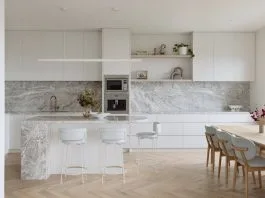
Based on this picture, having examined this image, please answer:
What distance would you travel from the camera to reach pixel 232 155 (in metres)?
4.87

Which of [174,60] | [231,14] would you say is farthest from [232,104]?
[231,14]

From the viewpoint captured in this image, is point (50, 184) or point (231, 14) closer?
point (50, 184)

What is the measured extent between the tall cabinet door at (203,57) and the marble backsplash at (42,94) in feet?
7.22

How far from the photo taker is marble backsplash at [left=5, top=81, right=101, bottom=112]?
25.8 feet

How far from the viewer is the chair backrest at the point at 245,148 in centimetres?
407

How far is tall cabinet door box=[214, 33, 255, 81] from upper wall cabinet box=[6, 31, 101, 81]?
2.64 m

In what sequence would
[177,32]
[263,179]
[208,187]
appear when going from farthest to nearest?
[177,32]
[263,179]
[208,187]

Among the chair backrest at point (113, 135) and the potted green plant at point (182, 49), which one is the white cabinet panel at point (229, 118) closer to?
the potted green plant at point (182, 49)

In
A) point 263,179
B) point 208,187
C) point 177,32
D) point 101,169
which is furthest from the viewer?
point 177,32

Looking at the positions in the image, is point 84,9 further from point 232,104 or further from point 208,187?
point 232,104

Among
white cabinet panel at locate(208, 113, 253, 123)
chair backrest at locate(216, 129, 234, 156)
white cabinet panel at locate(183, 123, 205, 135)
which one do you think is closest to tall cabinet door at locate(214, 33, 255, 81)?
white cabinet panel at locate(208, 113, 253, 123)

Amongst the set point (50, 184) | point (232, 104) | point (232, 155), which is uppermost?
point (232, 104)

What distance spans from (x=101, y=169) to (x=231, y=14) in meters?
3.42

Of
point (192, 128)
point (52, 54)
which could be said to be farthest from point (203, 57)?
point (52, 54)
